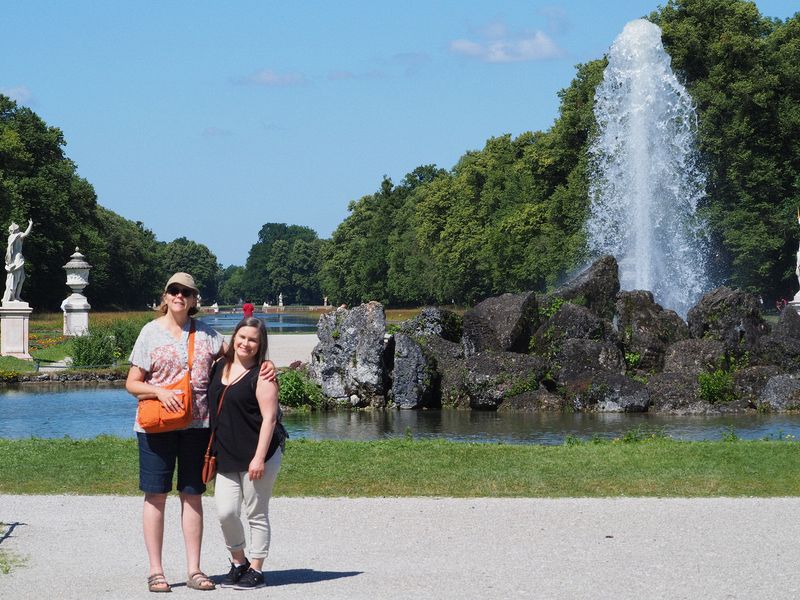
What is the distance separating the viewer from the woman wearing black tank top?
25.5 ft

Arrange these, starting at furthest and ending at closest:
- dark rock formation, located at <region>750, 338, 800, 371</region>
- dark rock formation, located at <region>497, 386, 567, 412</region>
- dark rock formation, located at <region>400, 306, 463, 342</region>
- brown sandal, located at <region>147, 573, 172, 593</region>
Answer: dark rock formation, located at <region>400, 306, 463, 342</region>
dark rock formation, located at <region>750, 338, 800, 371</region>
dark rock formation, located at <region>497, 386, 567, 412</region>
brown sandal, located at <region>147, 573, 172, 593</region>

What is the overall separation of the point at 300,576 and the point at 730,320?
17939mm

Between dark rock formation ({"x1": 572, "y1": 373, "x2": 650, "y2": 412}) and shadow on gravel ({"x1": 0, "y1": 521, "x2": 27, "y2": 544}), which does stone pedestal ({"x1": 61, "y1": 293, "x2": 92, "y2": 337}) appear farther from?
shadow on gravel ({"x1": 0, "y1": 521, "x2": 27, "y2": 544})

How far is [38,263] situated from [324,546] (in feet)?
215

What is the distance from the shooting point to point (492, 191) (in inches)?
2968

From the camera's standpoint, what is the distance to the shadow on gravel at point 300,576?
8055mm

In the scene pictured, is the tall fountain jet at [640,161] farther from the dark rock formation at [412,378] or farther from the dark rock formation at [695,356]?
the dark rock formation at [412,378]

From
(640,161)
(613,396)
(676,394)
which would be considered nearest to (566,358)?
(613,396)

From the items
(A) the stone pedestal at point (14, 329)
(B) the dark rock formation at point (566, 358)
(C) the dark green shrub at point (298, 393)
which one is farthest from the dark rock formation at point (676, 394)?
(A) the stone pedestal at point (14, 329)

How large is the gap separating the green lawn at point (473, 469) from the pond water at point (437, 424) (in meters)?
3.60

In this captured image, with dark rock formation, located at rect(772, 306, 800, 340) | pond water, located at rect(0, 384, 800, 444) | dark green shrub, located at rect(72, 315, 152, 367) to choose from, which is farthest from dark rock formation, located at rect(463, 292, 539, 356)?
dark green shrub, located at rect(72, 315, 152, 367)

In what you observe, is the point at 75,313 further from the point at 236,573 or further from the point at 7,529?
the point at 236,573

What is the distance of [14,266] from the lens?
38.3 meters

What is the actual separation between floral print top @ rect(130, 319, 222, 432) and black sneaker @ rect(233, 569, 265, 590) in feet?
3.06
